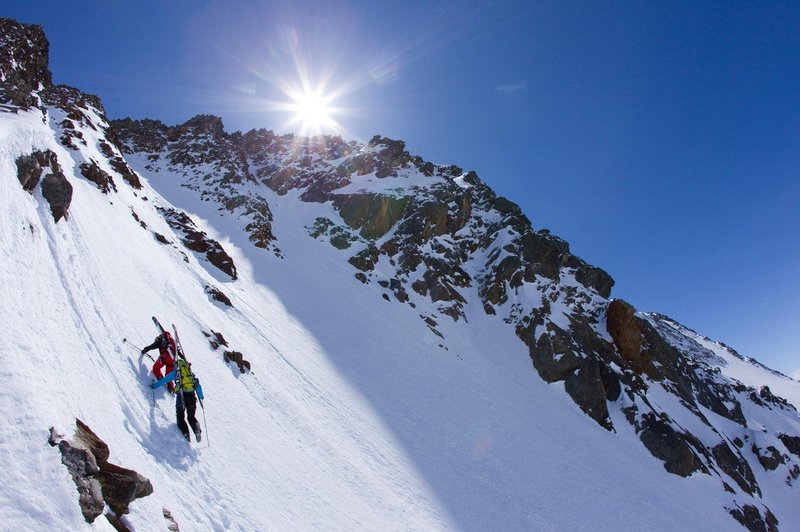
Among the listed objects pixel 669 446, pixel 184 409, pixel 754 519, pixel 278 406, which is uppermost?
pixel 669 446

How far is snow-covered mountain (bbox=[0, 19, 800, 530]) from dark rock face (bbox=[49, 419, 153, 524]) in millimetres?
75

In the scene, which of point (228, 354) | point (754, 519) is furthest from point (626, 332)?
point (228, 354)

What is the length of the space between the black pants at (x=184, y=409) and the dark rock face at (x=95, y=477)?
275 cm

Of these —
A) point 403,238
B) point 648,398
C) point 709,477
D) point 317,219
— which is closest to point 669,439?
point 709,477

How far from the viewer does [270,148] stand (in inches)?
3452

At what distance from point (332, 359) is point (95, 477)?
2172 centimetres

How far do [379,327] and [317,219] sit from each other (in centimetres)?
2865

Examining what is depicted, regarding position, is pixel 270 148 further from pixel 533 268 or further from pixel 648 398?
pixel 648 398

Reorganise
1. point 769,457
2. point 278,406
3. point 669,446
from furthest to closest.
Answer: point 769,457 < point 669,446 < point 278,406

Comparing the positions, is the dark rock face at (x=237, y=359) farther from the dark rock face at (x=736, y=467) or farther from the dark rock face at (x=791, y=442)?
the dark rock face at (x=791, y=442)

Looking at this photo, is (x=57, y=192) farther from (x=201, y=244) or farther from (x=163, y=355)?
(x=201, y=244)

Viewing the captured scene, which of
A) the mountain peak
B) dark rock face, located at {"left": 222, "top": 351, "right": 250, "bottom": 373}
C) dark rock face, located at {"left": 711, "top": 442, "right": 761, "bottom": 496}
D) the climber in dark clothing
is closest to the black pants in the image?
the climber in dark clothing

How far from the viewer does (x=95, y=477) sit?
584 centimetres

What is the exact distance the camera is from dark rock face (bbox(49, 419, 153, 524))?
544 cm
